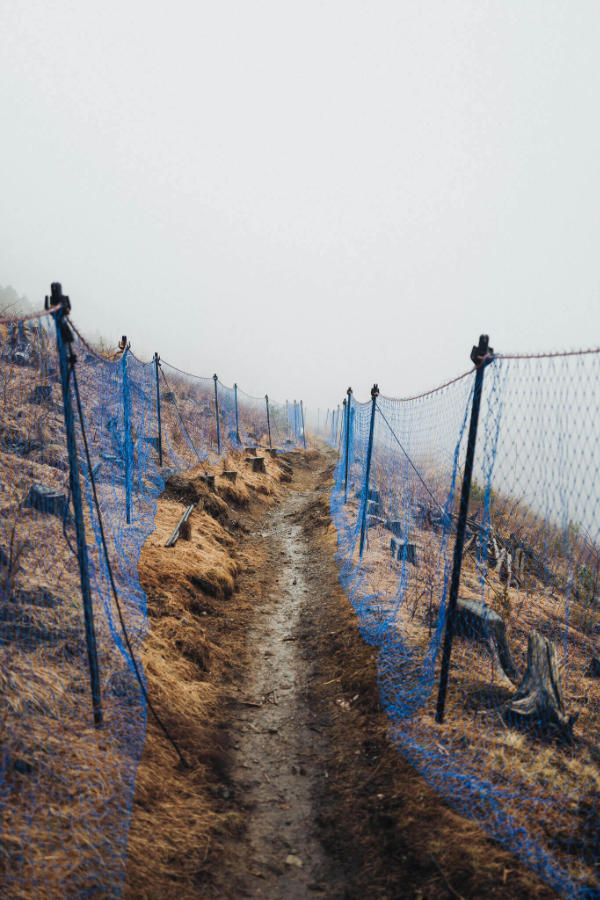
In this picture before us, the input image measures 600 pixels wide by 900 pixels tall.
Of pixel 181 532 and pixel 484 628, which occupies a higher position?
pixel 181 532

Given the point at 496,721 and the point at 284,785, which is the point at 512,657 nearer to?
the point at 496,721

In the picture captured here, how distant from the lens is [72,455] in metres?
3.26

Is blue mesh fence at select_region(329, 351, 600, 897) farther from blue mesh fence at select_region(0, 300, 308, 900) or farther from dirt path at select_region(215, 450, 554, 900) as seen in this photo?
blue mesh fence at select_region(0, 300, 308, 900)

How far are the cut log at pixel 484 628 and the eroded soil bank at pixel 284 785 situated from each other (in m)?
1.09

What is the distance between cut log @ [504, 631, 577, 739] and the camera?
3740 mm

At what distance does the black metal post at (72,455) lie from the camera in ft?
10.2

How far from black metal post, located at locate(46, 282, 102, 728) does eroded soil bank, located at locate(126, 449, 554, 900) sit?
2.33ft

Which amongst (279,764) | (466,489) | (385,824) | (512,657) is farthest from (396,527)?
(385,824)

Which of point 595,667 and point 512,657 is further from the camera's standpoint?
point 595,667

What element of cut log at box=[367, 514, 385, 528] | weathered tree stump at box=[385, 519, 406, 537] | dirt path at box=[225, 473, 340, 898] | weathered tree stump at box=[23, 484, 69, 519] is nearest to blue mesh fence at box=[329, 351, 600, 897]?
dirt path at box=[225, 473, 340, 898]

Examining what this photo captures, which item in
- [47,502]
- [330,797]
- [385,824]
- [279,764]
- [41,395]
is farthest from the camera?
[41,395]

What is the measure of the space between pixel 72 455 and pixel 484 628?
4462mm

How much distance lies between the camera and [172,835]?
9.51 feet

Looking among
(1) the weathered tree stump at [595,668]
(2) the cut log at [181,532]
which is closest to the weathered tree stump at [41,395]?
(2) the cut log at [181,532]
